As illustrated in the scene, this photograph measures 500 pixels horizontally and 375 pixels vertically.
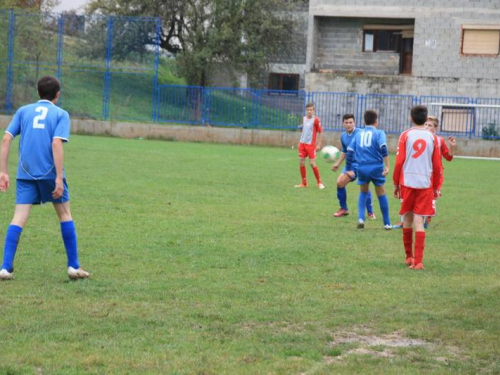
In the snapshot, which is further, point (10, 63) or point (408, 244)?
point (10, 63)

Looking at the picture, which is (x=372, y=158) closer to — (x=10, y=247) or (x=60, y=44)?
(x=10, y=247)

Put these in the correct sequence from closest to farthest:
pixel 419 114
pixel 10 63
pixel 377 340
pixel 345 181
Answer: pixel 377 340 → pixel 419 114 → pixel 345 181 → pixel 10 63

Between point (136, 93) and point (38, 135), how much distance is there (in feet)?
101

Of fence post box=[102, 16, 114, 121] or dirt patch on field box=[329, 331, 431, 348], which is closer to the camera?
dirt patch on field box=[329, 331, 431, 348]

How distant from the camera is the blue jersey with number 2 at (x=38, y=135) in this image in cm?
757

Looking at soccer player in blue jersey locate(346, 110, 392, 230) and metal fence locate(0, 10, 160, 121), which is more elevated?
metal fence locate(0, 10, 160, 121)

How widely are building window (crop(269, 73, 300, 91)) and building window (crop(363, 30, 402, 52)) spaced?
9602 millimetres

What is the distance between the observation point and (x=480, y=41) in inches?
1666

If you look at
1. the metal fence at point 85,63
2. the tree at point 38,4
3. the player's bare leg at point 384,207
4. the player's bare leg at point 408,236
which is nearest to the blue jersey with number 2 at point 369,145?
the player's bare leg at point 384,207

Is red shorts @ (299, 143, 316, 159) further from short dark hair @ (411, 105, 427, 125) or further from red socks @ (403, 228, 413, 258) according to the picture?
short dark hair @ (411, 105, 427, 125)

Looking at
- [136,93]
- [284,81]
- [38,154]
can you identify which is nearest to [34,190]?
[38,154]

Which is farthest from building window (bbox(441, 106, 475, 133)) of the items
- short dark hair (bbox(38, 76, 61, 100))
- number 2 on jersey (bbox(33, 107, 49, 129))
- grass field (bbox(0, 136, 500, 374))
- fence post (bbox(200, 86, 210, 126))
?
number 2 on jersey (bbox(33, 107, 49, 129))

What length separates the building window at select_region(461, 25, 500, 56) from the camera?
42.2 metres

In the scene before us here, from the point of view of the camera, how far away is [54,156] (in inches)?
297
